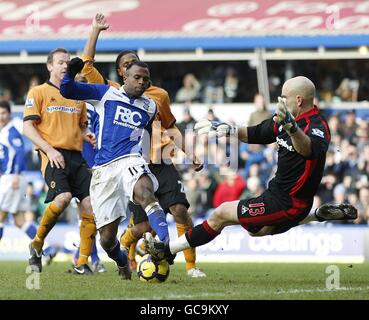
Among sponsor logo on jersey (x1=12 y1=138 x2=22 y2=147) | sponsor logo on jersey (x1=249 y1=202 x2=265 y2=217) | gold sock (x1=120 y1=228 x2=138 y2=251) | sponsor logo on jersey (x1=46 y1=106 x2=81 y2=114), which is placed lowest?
gold sock (x1=120 y1=228 x2=138 y2=251)

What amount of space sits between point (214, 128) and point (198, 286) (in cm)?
168

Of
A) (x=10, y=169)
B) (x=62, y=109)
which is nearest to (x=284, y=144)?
(x=62, y=109)

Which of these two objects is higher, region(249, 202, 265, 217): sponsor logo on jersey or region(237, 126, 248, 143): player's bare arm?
region(237, 126, 248, 143): player's bare arm

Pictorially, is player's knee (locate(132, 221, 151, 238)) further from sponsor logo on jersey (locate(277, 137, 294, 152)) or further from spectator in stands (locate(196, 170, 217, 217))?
spectator in stands (locate(196, 170, 217, 217))

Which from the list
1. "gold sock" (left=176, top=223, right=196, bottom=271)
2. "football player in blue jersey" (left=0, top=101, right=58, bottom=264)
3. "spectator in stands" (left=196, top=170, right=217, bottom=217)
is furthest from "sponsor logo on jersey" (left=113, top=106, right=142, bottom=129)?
"spectator in stands" (left=196, top=170, right=217, bottom=217)

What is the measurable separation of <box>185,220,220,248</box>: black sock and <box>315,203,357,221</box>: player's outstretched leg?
4.34ft

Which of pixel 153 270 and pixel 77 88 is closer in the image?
pixel 77 88

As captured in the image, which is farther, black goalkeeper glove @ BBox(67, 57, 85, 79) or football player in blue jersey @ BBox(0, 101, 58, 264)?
football player in blue jersey @ BBox(0, 101, 58, 264)

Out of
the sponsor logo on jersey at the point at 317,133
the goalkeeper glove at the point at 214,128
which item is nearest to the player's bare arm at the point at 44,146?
the goalkeeper glove at the point at 214,128

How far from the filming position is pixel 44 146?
1111 centimetres

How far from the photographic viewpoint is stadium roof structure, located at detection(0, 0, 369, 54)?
2195 cm

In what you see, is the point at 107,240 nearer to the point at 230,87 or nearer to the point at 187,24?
the point at 187,24
